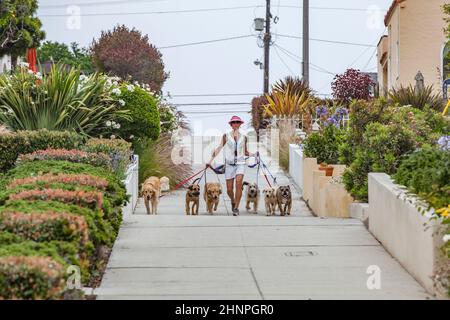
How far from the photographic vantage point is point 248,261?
10.5 m

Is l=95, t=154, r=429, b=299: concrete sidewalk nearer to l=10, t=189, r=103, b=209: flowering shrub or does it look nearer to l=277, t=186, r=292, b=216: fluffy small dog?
l=10, t=189, r=103, b=209: flowering shrub

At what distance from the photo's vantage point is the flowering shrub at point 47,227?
8.26 meters

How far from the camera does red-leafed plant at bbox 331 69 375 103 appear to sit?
1257 inches

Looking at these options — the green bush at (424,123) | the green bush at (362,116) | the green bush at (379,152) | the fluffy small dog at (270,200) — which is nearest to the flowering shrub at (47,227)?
the green bush at (379,152)

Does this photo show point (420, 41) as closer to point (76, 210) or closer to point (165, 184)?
point (165, 184)

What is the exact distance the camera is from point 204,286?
9133 mm

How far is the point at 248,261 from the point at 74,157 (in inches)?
189

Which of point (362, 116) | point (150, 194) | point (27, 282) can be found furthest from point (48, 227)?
point (150, 194)

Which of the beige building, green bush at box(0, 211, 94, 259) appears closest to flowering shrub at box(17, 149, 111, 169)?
green bush at box(0, 211, 94, 259)

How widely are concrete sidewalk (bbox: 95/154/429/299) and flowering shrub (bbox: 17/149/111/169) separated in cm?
104

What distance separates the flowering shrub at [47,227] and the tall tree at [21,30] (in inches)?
905

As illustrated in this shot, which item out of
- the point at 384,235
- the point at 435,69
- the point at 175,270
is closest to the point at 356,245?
the point at 384,235

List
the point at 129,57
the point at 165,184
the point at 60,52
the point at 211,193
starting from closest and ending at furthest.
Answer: the point at 211,193
the point at 165,184
the point at 129,57
the point at 60,52

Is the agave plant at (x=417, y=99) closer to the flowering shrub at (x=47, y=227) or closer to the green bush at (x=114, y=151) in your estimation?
the green bush at (x=114, y=151)
